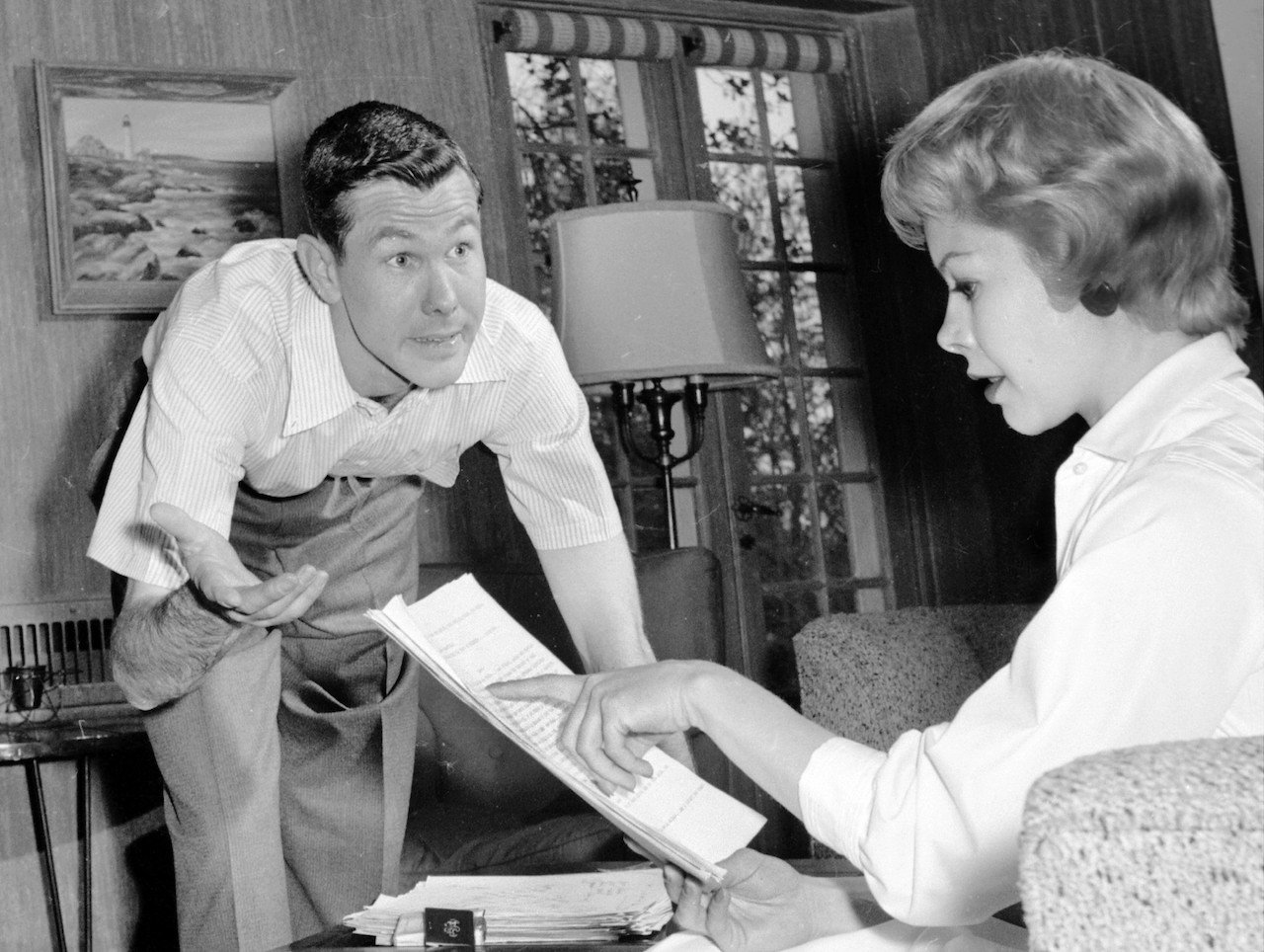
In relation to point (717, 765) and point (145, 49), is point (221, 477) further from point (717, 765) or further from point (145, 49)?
point (145, 49)

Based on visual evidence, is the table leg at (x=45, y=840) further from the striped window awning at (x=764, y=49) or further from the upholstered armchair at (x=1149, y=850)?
the striped window awning at (x=764, y=49)

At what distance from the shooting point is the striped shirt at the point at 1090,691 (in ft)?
2.26

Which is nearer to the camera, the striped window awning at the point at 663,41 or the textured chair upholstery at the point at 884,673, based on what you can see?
the textured chair upholstery at the point at 884,673

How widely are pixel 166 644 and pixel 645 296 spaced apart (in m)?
1.49

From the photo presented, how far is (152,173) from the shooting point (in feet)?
10.9

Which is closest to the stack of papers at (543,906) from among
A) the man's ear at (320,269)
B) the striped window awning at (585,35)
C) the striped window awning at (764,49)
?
the man's ear at (320,269)

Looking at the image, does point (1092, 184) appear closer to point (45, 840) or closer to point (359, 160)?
point (359, 160)

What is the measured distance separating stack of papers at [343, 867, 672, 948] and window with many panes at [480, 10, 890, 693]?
8.70 feet

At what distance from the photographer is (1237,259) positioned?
4.43 metres

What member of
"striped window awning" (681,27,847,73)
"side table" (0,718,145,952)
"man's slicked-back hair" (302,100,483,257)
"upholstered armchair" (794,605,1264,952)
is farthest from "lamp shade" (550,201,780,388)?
"upholstered armchair" (794,605,1264,952)

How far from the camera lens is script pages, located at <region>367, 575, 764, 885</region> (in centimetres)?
88

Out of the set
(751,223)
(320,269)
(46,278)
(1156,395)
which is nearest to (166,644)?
(320,269)

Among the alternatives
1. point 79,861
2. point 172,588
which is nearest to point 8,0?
point 79,861

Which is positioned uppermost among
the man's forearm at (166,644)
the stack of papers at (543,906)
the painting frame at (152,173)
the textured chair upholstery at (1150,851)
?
the painting frame at (152,173)
